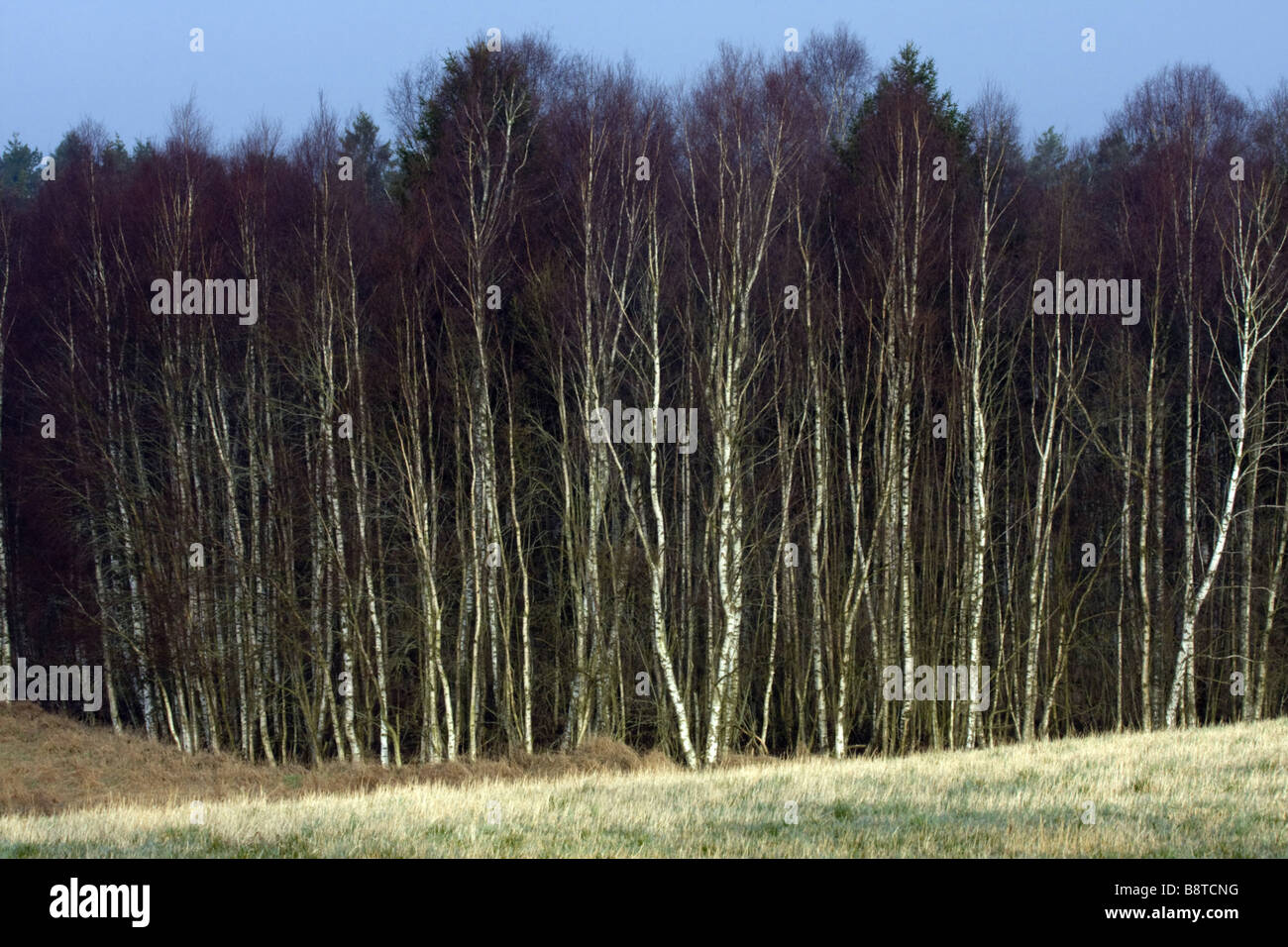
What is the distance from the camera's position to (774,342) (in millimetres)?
26703

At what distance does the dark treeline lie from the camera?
1037 inches

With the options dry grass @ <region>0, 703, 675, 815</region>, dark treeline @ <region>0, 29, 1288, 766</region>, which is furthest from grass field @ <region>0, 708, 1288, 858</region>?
dark treeline @ <region>0, 29, 1288, 766</region>

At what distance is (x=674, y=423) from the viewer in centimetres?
2777

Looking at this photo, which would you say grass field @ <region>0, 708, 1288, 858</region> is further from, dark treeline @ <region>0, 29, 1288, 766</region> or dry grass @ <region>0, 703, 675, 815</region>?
dark treeline @ <region>0, 29, 1288, 766</region>

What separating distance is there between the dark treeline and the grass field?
7061mm

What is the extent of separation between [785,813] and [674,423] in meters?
14.8

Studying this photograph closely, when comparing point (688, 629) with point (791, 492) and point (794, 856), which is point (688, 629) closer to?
point (791, 492)

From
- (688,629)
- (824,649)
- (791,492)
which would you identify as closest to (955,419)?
(791,492)

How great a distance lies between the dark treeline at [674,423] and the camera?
2634 cm

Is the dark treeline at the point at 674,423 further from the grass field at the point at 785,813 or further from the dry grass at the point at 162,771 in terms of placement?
the grass field at the point at 785,813

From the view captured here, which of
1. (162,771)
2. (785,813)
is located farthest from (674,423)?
(785,813)

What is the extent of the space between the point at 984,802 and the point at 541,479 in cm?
1684

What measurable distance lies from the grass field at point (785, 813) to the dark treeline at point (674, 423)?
278 inches

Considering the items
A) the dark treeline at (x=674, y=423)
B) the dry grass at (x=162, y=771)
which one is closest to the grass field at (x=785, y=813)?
the dry grass at (x=162, y=771)
